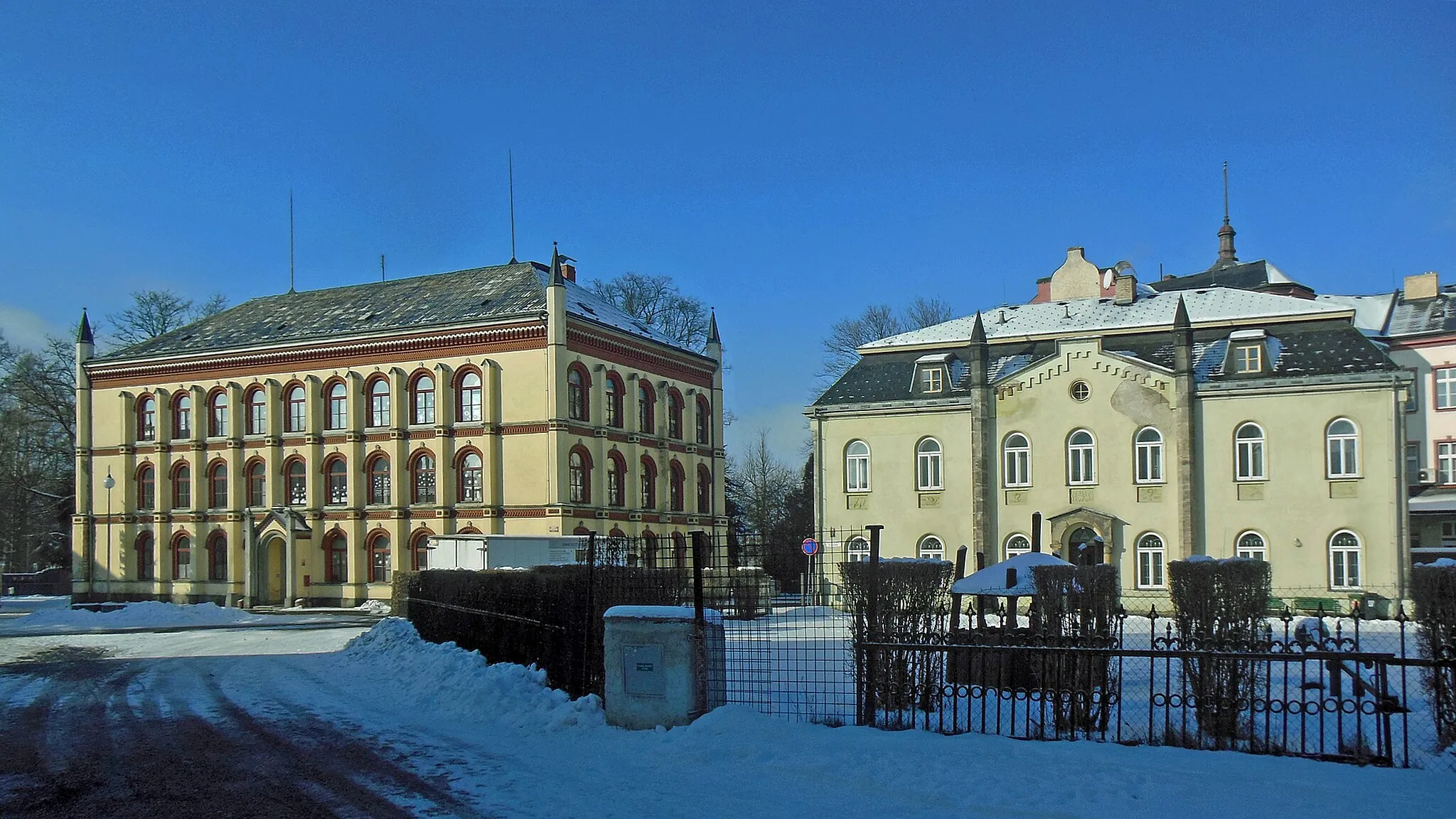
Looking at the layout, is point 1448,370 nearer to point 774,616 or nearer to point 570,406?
point 570,406

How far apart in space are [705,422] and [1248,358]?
27.5 metres

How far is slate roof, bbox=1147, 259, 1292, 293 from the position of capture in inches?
2292

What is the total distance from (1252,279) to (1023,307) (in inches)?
856

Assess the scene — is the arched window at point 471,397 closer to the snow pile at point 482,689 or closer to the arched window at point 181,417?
the arched window at point 181,417

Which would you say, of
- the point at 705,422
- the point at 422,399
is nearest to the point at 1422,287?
the point at 705,422

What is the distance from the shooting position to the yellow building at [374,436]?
46312 millimetres

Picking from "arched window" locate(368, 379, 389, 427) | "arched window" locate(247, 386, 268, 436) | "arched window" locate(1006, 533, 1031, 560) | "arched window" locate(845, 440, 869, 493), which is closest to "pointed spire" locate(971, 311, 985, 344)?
"arched window" locate(845, 440, 869, 493)

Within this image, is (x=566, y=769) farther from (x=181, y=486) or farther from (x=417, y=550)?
(x=181, y=486)

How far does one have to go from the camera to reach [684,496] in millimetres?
54906

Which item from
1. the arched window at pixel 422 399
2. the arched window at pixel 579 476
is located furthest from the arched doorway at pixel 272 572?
the arched window at pixel 579 476

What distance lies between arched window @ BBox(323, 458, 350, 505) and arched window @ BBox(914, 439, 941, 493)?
962 inches

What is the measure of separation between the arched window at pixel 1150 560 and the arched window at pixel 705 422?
2504cm

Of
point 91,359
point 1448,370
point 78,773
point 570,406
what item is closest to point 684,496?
point 570,406

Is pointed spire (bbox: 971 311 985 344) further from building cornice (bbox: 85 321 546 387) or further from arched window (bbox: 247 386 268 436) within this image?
arched window (bbox: 247 386 268 436)
